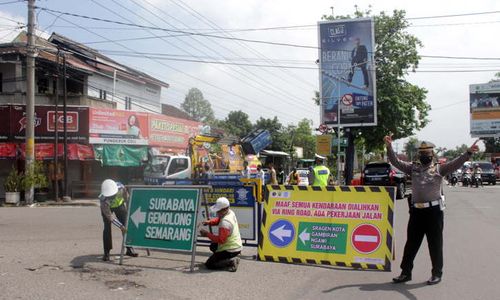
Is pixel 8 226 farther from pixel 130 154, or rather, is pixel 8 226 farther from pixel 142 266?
pixel 130 154

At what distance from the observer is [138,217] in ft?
27.6

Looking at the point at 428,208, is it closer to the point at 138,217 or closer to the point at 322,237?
the point at 322,237

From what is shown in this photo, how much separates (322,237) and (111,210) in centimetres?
360

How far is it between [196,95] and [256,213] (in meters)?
85.1

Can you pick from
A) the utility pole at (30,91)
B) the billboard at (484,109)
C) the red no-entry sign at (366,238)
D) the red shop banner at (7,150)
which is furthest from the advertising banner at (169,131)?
the billboard at (484,109)

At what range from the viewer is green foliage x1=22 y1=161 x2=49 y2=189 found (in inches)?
870

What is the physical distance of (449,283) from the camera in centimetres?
680

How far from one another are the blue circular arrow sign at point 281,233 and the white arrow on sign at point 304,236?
0.14m

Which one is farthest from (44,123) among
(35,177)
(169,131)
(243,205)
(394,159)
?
(394,159)

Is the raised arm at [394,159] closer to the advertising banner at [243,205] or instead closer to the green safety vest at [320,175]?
the advertising banner at [243,205]

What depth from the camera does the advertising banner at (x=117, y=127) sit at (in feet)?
84.2

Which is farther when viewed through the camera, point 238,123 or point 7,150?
point 238,123

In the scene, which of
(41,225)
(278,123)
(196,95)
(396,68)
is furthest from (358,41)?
(196,95)

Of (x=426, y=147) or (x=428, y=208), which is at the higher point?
(x=426, y=147)
